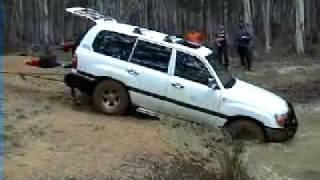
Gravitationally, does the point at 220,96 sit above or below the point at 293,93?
above

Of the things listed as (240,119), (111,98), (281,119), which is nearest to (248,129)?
(240,119)

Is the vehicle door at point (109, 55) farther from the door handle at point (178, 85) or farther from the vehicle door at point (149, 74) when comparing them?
the door handle at point (178, 85)

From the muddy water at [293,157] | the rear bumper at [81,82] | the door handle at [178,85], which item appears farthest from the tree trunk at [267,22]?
the door handle at [178,85]

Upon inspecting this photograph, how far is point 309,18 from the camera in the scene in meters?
30.1

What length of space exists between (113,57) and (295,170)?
12.8 feet

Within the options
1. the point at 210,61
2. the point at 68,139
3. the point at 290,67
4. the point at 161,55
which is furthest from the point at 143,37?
the point at 290,67

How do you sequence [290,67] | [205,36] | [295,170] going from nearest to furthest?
[295,170], [290,67], [205,36]

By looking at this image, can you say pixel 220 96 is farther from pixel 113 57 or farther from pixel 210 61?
pixel 113 57

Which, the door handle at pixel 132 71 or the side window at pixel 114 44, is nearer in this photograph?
the door handle at pixel 132 71

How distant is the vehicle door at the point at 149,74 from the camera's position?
11.9m

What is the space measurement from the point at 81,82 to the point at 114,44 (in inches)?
36.0

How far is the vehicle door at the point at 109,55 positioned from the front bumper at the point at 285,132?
2.68 m

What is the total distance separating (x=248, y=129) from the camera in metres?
11.5

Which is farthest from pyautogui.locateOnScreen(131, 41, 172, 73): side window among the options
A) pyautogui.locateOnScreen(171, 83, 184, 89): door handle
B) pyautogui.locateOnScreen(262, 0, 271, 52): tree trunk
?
pyautogui.locateOnScreen(262, 0, 271, 52): tree trunk
